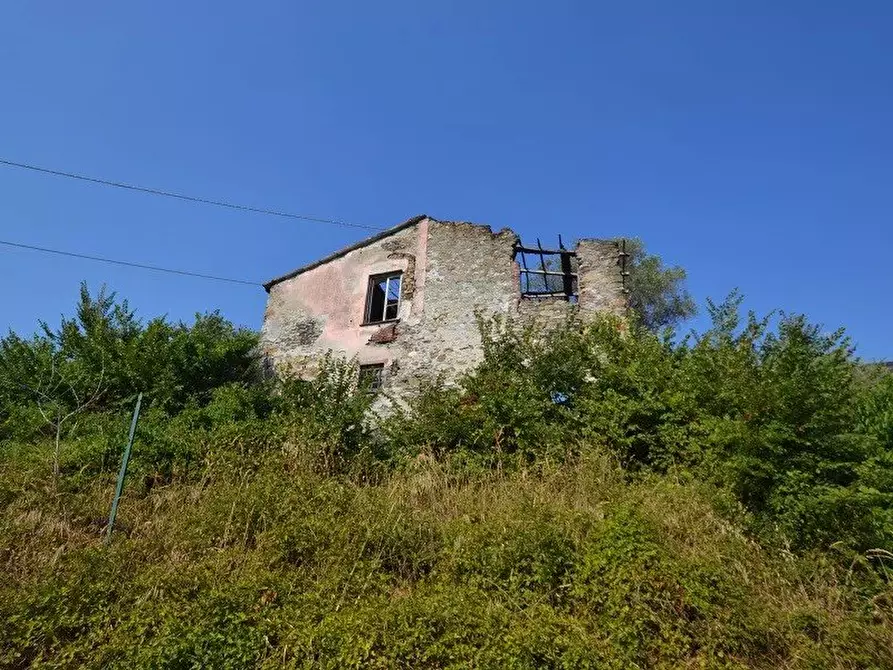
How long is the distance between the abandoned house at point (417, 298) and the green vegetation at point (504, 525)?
2859 mm

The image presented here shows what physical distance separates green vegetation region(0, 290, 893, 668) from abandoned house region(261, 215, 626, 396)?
286 centimetres

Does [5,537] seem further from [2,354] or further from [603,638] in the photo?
[2,354]

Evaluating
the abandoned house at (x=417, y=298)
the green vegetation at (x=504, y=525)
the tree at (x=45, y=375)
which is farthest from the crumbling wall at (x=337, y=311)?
the tree at (x=45, y=375)

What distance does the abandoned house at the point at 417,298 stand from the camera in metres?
12.8

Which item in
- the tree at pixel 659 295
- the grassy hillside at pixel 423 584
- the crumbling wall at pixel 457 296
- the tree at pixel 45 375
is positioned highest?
the tree at pixel 659 295

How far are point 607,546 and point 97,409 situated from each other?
10.8m

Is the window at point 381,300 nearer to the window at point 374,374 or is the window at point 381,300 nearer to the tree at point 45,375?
the window at point 374,374

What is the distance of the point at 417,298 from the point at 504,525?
9021 mm

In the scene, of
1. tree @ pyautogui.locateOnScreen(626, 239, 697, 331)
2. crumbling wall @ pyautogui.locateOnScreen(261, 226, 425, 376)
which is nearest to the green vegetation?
crumbling wall @ pyautogui.locateOnScreen(261, 226, 425, 376)

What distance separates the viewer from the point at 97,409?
1138cm

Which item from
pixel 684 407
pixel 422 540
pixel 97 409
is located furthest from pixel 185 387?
pixel 684 407

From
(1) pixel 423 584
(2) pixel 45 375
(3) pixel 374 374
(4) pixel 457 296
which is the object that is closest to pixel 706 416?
(1) pixel 423 584

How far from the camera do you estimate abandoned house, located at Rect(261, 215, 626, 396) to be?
41.9 feet

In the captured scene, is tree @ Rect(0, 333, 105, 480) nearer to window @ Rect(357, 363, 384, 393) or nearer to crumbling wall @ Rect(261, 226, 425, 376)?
crumbling wall @ Rect(261, 226, 425, 376)
